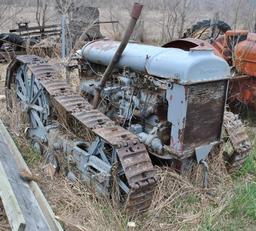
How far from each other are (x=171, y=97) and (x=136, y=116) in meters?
0.62

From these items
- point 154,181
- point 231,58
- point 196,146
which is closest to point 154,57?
point 196,146

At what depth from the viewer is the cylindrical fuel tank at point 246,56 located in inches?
221

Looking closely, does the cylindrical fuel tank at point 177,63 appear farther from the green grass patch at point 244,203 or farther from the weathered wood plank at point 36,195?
the weathered wood plank at point 36,195

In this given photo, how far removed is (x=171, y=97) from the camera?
3.52 meters

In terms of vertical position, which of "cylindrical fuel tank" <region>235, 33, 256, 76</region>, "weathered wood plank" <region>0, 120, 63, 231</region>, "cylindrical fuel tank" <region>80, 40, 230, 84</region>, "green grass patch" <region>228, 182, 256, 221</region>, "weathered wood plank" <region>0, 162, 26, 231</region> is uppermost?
"cylindrical fuel tank" <region>80, 40, 230, 84</region>

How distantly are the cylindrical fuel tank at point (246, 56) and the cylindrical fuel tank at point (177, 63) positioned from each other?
2.08 m

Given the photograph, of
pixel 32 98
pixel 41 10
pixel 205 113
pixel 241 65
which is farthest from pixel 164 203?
pixel 41 10

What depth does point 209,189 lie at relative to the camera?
3.96 m

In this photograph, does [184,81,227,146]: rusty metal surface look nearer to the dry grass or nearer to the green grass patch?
the dry grass

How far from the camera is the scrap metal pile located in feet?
10.7

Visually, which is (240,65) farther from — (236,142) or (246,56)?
(236,142)

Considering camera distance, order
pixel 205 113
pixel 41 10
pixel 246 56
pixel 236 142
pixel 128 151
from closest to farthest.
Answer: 1. pixel 128 151
2. pixel 205 113
3. pixel 236 142
4. pixel 246 56
5. pixel 41 10

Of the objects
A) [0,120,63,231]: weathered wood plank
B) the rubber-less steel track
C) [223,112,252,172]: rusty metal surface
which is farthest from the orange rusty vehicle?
[0,120,63,231]: weathered wood plank

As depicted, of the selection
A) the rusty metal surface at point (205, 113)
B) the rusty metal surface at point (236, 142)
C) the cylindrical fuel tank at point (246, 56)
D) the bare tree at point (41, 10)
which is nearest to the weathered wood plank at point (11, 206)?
the rusty metal surface at point (205, 113)
